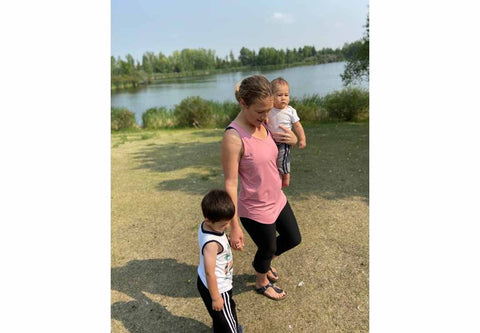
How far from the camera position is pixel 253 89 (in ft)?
6.01

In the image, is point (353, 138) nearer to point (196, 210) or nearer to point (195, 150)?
point (195, 150)

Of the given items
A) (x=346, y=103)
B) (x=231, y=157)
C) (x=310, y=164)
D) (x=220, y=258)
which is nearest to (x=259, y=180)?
(x=231, y=157)

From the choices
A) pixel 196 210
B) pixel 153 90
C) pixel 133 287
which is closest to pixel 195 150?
pixel 196 210

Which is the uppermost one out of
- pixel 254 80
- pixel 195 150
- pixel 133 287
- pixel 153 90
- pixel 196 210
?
pixel 153 90

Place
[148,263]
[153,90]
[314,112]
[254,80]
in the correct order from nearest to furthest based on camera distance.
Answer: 1. [254,80]
2. [148,263]
3. [314,112]
4. [153,90]

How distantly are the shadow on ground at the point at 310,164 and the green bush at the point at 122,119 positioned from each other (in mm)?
5127

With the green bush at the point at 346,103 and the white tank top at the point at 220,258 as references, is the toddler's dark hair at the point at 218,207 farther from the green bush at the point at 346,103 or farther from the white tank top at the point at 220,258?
the green bush at the point at 346,103

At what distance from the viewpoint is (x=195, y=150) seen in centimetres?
806

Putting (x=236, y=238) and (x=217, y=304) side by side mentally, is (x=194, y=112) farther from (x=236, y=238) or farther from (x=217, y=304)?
(x=217, y=304)

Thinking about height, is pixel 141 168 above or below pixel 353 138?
below

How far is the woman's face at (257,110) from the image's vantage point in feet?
6.09

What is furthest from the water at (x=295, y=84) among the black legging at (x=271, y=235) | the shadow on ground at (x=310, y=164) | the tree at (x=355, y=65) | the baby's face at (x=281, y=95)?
the black legging at (x=271, y=235)

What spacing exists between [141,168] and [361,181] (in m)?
4.28

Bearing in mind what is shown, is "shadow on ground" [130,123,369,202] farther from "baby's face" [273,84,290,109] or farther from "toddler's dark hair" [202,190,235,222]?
"toddler's dark hair" [202,190,235,222]
